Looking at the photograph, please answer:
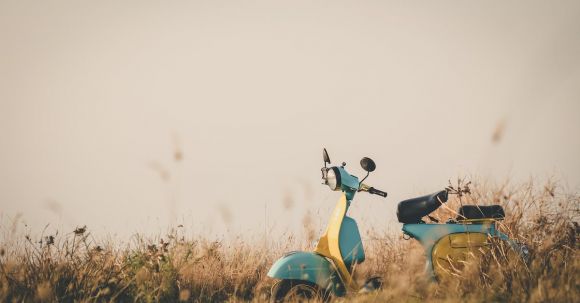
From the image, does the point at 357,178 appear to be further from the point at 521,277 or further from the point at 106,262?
the point at 106,262

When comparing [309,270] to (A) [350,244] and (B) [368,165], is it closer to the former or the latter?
(A) [350,244]

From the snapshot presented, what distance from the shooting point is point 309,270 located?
128 inches

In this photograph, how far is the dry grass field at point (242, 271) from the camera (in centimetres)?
319

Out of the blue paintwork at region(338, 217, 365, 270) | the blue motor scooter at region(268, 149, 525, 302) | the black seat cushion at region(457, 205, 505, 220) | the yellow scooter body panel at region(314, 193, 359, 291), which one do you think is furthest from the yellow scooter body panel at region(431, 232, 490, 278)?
the yellow scooter body panel at region(314, 193, 359, 291)

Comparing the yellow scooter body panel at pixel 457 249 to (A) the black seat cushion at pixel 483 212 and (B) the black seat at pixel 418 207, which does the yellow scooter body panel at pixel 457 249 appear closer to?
(A) the black seat cushion at pixel 483 212

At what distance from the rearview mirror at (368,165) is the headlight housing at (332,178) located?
0.25 m

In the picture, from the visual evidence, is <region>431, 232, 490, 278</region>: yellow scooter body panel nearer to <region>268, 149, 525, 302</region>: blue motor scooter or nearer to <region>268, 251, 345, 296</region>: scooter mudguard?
<region>268, 149, 525, 302</region>: blue motor scooter

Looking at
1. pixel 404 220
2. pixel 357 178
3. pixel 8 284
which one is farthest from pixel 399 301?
pixel 8 284

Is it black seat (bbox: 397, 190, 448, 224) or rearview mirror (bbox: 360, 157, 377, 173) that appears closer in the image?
black seat (bbox: 397, 190, 448, 224)

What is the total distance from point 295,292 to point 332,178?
99 cm

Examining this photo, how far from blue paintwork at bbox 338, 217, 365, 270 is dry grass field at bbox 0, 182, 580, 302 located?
0.48 ft

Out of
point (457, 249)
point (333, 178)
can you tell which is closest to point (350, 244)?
point (333, 178)

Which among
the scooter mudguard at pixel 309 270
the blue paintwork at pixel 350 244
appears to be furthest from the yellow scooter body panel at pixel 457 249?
the scooter mudguard at pixel 309 270

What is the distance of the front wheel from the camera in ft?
10.5
